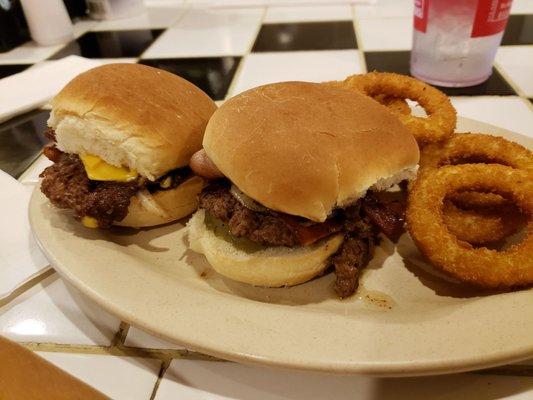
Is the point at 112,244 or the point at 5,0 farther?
the point at 5,0

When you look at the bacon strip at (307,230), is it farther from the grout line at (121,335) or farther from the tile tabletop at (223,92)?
the grout line at (121,335)

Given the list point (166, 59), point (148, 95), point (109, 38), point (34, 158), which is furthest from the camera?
point (109, 38)

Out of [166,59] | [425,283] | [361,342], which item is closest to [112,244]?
[361,342]

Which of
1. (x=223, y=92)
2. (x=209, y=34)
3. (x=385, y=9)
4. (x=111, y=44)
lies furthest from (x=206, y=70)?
(x=385, y=9)

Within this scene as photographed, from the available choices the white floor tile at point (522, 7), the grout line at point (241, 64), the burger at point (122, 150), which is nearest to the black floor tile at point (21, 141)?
the burger at point (122, 150)

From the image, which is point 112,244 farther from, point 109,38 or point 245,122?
point 109,38

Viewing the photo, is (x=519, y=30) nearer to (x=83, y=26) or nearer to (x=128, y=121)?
(x=128, y=121)

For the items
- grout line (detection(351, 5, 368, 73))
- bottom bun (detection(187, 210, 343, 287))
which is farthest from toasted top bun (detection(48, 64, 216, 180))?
grout line (detection(351, 5, 368, 73))
